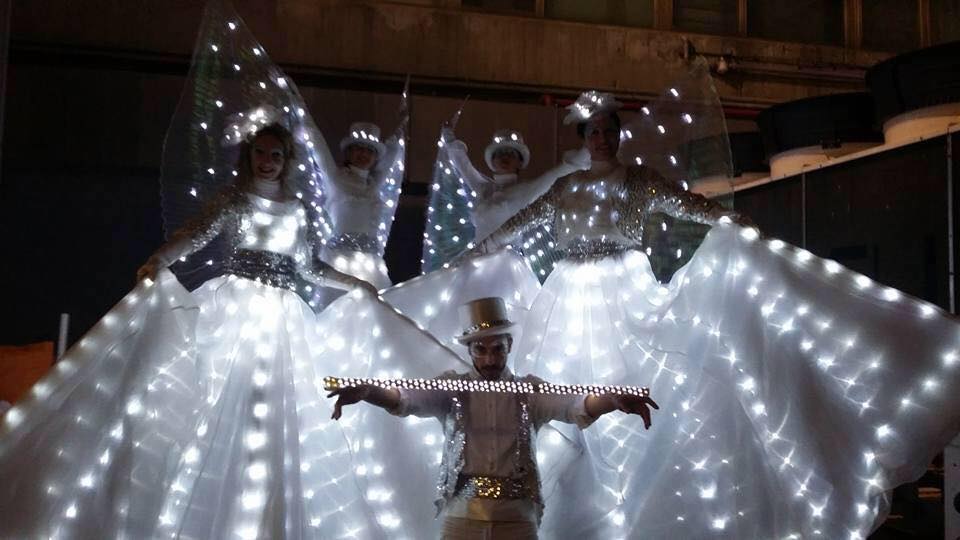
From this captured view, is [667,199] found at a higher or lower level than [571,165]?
lower

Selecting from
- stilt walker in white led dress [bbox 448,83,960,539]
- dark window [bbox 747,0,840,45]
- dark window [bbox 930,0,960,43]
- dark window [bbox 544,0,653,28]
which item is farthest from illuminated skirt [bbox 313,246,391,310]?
dark window [bbox 930,0,960,43]

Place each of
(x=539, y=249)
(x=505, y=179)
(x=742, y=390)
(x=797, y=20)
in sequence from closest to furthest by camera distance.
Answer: (x=742, y=390) → (x=539, y=249) → (x=505, y=179) → (x=797, y=20)

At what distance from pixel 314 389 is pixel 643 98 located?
5263mm

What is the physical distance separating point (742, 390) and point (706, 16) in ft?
19.7

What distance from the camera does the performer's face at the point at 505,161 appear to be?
4.87 meters

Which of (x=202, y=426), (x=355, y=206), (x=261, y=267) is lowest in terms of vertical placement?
(x=202, y=426)

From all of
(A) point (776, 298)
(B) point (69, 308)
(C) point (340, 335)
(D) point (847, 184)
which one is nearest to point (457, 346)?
(C) point (340, 335)

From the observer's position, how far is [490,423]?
269 cm

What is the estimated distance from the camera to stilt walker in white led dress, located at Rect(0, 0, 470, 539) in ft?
9.03

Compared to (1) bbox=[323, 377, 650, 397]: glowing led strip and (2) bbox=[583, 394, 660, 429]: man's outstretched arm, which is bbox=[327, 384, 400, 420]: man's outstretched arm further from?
(2) bbox=[583, 394, 660, 429]: man's outstretched arm

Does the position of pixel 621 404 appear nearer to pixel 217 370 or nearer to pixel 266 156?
pixel 217 370

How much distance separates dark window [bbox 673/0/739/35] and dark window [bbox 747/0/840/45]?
0.18 metres

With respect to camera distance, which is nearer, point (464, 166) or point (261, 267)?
point (261, 267)

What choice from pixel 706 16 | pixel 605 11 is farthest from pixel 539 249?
pixel 706 16
